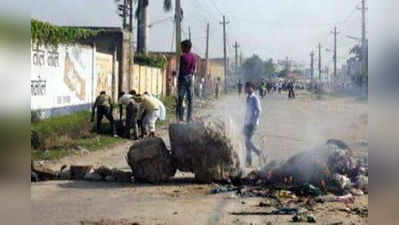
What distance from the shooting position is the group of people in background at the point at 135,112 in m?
16.1

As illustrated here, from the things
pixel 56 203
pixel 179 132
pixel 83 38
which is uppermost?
pixel 83 38

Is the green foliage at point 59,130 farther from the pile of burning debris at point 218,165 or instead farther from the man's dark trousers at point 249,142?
the man's dark trousers at point 249,142

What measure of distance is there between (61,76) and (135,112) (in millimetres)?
2598

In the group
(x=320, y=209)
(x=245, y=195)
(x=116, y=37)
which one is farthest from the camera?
(x=116, y=37)

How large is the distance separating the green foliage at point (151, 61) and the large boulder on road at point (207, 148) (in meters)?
23.3

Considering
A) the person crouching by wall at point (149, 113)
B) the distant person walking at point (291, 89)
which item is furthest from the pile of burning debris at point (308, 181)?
the distant person walking at point (291, 89)

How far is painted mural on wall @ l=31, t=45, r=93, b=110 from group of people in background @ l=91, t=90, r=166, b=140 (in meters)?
1.19

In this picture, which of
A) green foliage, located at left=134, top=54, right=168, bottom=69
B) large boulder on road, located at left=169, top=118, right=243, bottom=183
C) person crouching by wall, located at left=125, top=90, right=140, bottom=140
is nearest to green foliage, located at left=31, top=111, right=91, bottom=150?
person crouching by wall, located at left=125, top=90, right=140, bottom=140

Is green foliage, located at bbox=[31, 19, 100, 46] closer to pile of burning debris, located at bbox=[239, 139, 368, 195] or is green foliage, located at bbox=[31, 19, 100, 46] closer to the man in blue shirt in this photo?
the man in blue shirt

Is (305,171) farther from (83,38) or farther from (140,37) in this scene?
(140,37)

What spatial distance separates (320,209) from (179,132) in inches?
114

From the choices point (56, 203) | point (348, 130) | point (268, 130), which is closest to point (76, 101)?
point (268, 130)

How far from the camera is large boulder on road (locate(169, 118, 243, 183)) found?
973cm

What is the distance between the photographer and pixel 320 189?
8.98 meters
